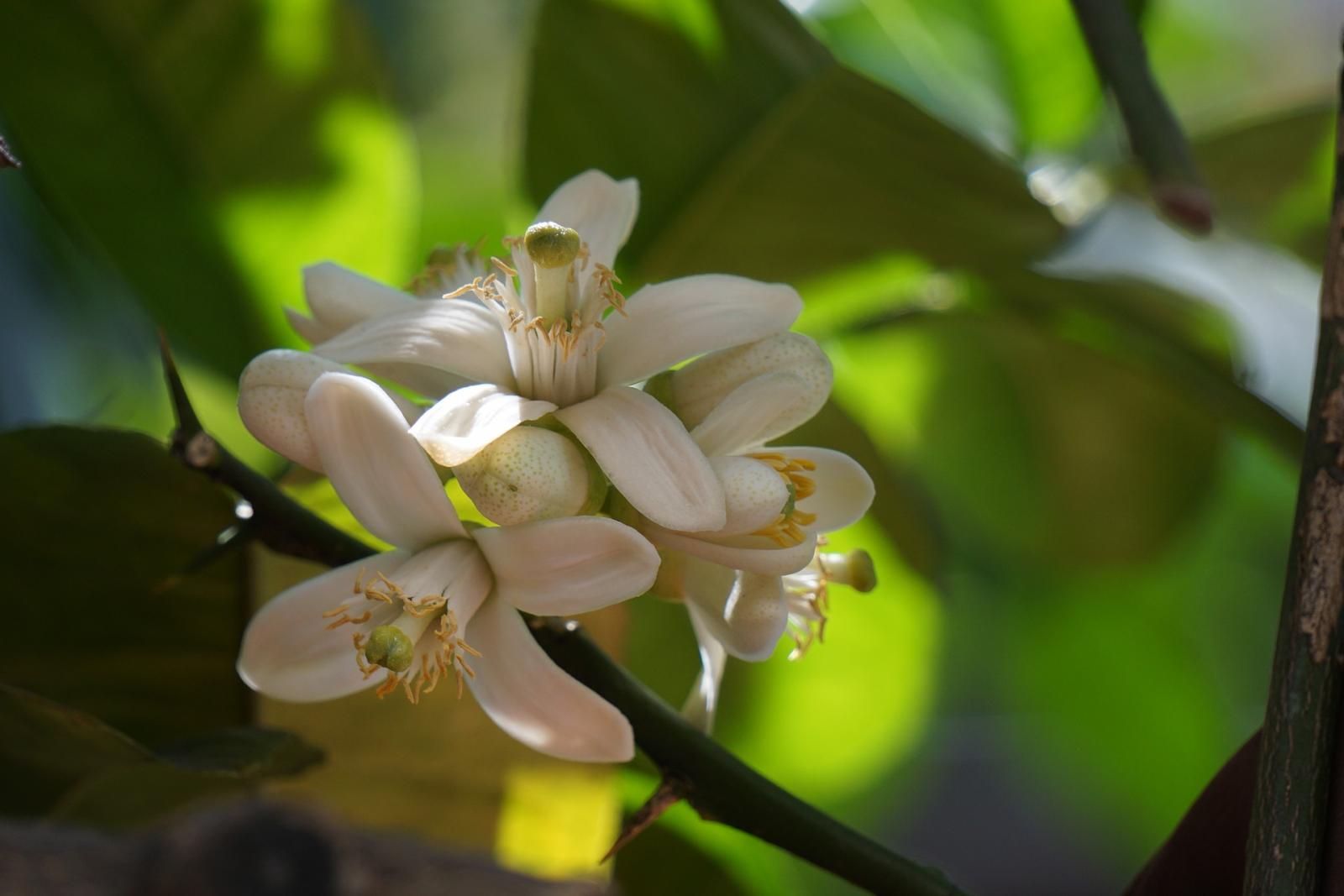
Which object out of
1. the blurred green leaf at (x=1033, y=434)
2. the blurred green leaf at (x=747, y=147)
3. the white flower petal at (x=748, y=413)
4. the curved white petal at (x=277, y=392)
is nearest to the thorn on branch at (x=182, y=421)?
the curved white petal at (x=277, y=392)

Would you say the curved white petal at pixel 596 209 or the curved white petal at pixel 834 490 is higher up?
the curved white petal at pixel 596 209

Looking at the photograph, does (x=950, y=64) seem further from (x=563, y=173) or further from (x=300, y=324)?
(x=300, y=324)

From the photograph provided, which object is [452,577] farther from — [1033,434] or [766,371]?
[1033,434]

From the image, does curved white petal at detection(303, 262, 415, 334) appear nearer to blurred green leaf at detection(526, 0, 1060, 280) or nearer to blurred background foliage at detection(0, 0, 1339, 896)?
blurred background foliage at detection(0, 0, 1339, 896)

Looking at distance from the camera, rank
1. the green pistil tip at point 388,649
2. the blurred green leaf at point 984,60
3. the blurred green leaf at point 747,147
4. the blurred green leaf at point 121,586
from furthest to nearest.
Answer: the blurred green leaf at point 984,60
the blurred green leaf at point 747,147
the blurred green leaf at point 121,586
the green pistil tip at point 388,649

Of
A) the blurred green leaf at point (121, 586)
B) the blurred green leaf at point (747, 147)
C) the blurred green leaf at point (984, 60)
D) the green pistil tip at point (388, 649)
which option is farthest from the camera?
the blurred green leaf at point (984, 60)

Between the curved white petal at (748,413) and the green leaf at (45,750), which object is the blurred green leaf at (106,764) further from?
the curved white petal at (748,413)

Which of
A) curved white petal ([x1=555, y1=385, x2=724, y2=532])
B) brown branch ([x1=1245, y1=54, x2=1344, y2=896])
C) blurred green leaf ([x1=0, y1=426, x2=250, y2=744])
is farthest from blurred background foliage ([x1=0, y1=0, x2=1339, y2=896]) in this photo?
brown branch ([x1=1245, y1=54, x2=1344, y2=896])
